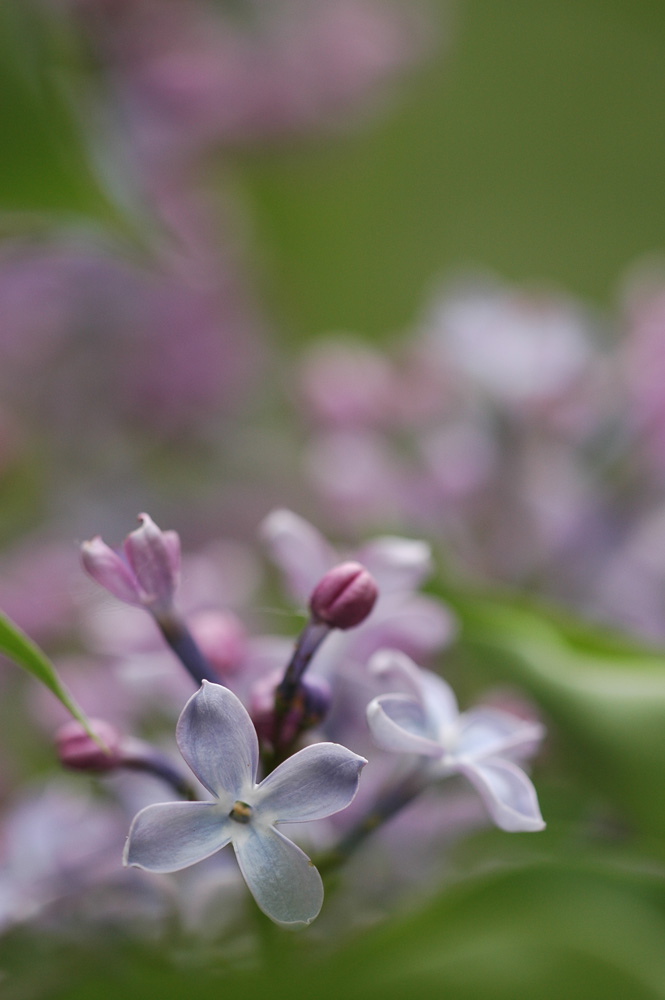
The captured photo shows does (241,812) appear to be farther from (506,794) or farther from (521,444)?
(521,444)

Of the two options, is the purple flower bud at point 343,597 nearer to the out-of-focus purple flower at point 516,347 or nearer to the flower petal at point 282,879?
the flower petal at point 282,879

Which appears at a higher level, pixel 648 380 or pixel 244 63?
pixel 244 63

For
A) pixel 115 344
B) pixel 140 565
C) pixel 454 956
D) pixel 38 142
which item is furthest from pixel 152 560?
pixel 115 344

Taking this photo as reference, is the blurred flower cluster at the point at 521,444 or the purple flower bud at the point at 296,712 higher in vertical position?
the blurred flower cluster at the point at 521,444

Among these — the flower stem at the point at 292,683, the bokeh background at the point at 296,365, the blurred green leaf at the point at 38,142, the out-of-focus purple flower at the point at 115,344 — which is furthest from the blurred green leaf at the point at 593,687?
the out-of-focus purple flower at the point at 115,344

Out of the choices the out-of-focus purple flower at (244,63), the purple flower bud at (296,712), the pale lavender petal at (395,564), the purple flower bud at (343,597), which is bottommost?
the purple flower bud at (296,712)

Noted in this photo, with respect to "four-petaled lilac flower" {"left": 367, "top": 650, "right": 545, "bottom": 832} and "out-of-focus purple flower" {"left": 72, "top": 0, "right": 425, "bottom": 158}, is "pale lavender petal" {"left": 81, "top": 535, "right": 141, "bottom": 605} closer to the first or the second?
"four-petaled lilac flower" {"left": 367, "top": 650, "right": 545, "bottom": 832}
